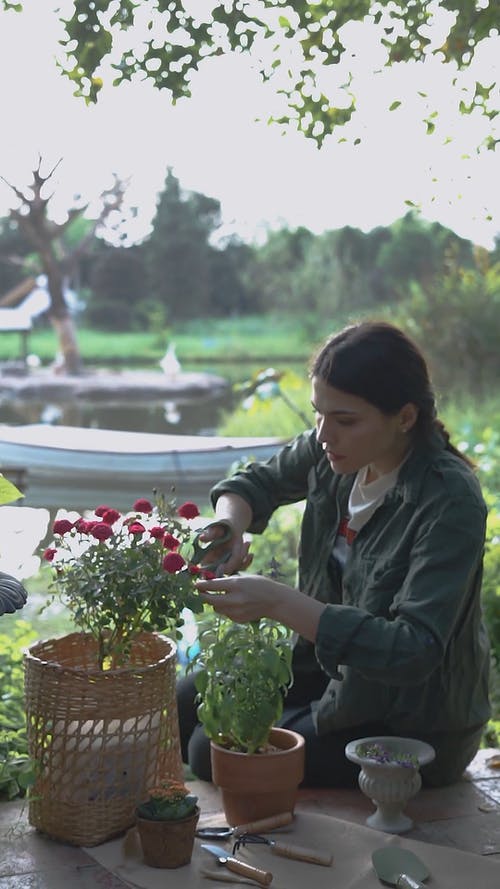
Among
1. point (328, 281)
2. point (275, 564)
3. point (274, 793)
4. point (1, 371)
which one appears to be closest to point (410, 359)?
point (275, 564)

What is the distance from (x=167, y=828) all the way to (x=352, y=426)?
77 cm

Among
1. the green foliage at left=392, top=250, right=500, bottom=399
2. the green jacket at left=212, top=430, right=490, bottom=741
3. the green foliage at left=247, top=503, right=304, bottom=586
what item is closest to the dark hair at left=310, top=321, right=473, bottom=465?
the green jacket at left=212, top=430, right=490, bottom=741

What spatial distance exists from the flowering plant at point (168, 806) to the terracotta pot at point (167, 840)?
0.01 m

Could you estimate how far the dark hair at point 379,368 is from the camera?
205 centimetres

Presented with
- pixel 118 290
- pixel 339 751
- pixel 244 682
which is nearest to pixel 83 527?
pixel 244 682

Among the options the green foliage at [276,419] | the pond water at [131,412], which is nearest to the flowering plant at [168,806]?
the green foliage at [276,419]

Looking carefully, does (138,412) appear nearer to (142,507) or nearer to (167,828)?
(142,507)

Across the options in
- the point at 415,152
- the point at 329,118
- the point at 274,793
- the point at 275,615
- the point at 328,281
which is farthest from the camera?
the point at 328,281

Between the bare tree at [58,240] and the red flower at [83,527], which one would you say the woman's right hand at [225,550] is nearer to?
the red flower at [83,527]

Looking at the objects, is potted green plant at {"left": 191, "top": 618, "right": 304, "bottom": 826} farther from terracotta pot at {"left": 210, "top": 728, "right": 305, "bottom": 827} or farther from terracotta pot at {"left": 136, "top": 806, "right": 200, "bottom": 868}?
terracotta pot at {"left": 136, "top": 806, "right": 200, "bottom": 868}

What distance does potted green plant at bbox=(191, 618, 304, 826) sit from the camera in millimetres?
2043

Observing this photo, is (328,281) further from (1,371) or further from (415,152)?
(415,152)

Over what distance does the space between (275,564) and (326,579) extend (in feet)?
0.87

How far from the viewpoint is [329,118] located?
2711mm
